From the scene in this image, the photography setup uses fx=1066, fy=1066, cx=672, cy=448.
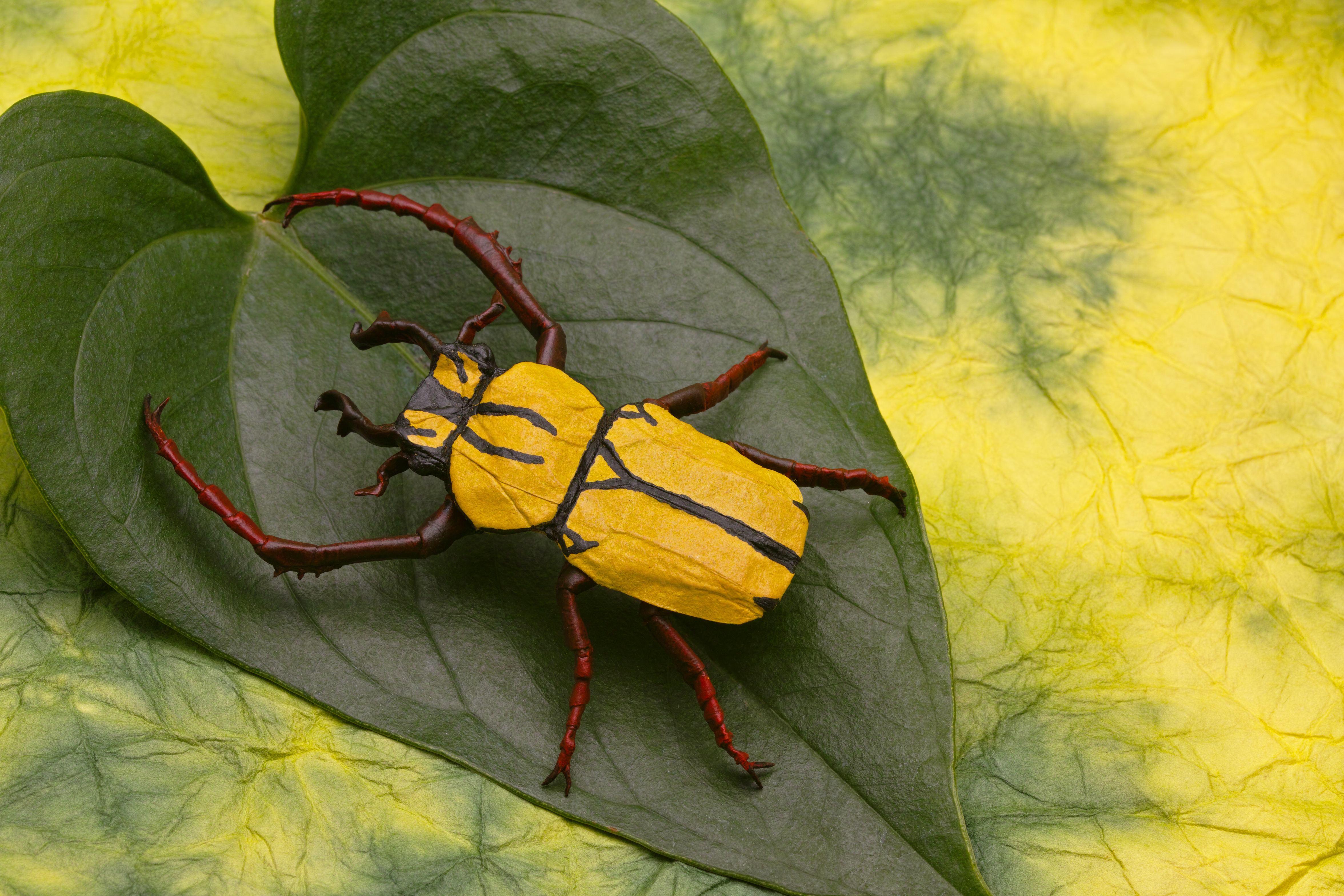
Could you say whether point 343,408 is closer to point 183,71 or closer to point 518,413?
point 518,413

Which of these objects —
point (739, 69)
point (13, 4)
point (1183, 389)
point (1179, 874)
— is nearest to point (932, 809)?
point (1179, 874)

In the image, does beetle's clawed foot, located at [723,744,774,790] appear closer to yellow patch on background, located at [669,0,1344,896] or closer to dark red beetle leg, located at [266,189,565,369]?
yellow patch on background, located at [669,0,1344,896]

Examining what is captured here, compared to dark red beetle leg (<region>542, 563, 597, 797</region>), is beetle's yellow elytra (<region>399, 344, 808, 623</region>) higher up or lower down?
higher up

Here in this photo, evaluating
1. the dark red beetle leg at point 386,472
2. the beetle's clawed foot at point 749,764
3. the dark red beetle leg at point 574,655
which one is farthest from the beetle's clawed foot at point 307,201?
the beetle's clawed foot at point 749,764

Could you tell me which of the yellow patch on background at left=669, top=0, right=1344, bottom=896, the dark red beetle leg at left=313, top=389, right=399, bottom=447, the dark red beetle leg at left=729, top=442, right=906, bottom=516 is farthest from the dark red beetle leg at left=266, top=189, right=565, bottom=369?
the yellow patch on background at left=669, top=0, right=1344, bottom=896

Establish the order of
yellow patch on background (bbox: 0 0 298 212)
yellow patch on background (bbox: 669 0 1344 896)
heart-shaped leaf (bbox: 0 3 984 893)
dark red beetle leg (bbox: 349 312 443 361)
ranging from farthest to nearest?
1. yellow patch on background (bbox: 0 0 298 212)
2. yellow patch on background (bbox: 669 0 1344 896)
3. dark red beetle leg (bbox: 349 312 443 361)
4. heart-shaped leaf (bbox: 0 3 984 893)

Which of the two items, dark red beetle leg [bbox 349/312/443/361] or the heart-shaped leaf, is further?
dark red beetle leg [bbox 349/312/443/361]

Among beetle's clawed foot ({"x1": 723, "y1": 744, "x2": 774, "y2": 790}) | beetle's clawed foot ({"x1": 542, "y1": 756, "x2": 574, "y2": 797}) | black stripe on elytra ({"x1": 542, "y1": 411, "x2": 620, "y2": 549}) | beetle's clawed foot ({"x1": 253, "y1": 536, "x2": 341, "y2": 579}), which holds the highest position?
black stripe on elytra ({"x1": 542, "y1": 411, "x2": 620, "y2": 549})

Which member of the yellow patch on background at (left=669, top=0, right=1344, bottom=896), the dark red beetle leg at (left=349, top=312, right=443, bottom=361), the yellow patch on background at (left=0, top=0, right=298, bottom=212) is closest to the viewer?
the dark red beetle leg at (left=349, top=312, right=443, bottom=361)
